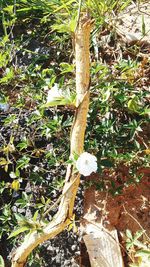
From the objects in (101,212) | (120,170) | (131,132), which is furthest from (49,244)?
(131,132)

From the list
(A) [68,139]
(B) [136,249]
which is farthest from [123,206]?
(A) [68,139]

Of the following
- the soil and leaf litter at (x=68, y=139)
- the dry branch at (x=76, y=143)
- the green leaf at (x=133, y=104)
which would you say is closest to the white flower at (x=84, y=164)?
the dry branch at (x=76, y=143)

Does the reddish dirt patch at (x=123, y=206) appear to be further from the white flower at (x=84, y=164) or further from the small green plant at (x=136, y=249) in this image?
the white flower at (x=84, y=164)

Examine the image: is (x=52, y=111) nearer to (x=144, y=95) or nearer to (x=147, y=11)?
(x=144, y=95)

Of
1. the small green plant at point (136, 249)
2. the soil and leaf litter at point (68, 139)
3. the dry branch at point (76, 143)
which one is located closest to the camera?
the dry branch at point (76, 143)

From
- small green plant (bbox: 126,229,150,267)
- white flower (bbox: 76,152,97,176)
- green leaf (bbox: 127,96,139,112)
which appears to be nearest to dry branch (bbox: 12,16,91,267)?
white flower (bbox: 76,152,97,176)

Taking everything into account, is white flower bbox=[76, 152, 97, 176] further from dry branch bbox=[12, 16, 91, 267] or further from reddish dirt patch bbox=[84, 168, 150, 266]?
reddish dirt patch bbox=[84, 168, 150, 266]

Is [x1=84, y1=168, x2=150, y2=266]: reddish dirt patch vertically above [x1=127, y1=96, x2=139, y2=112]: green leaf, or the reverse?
[x1=127, y1=96, x2=139, y2=112]: green leaf
